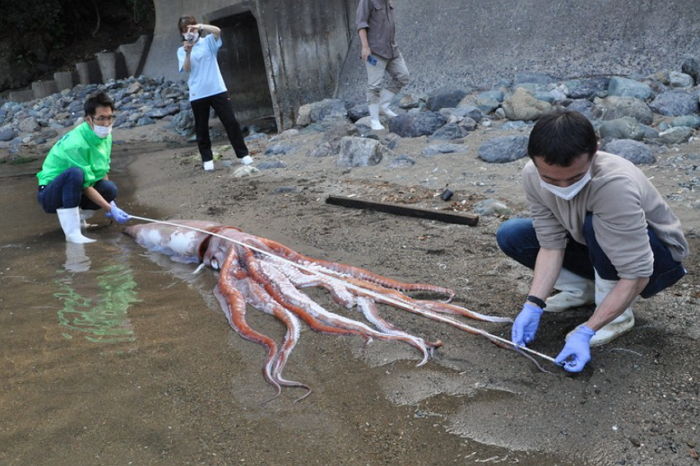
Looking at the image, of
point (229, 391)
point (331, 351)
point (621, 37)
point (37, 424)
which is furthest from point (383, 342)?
point (621, 37)

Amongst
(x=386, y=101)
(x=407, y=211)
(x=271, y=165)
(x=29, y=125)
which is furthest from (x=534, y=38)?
(x=29, y=125)

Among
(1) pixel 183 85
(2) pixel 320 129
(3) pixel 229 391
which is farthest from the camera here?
(1) pixel 183 85

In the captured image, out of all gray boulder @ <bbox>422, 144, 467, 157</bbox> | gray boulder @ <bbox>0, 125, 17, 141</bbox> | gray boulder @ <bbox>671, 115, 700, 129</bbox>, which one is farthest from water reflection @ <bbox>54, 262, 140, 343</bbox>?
gray boulder @ <bbox>0, 125, 17, 141</bbox>

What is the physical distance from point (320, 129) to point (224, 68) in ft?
12.5

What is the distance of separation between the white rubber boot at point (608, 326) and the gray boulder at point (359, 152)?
438 cm

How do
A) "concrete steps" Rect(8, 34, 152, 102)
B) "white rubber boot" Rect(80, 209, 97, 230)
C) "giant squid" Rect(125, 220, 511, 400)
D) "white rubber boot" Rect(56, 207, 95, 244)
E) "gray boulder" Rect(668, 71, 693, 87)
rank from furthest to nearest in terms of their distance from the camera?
"concrete steps" Rect(8, 34, 152, 102)
"gray boulder" Rect(668, 71, 693, 87)
"white rubber boot" Rect(80, 209, 97, 230)
"white rubber boot" Rect(56, 207, 95, 244)
"giant squid" Rect(125, 220, 511, 400)

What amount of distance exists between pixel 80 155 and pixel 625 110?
5.55 metres

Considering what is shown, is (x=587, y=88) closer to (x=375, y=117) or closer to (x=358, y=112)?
(x=375, y=117)

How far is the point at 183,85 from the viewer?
15.6m

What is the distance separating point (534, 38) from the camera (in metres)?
9.44

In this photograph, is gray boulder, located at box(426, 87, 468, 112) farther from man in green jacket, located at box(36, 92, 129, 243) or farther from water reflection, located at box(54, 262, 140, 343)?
water reflection, located at box(54, 262, 140, 343)

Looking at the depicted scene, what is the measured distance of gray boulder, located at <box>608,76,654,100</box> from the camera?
7507 mm

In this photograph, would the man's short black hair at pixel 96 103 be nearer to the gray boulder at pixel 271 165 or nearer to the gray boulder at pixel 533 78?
the gray boulder at pixel 271 165

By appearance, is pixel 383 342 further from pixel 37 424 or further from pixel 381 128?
pixel 381 128
